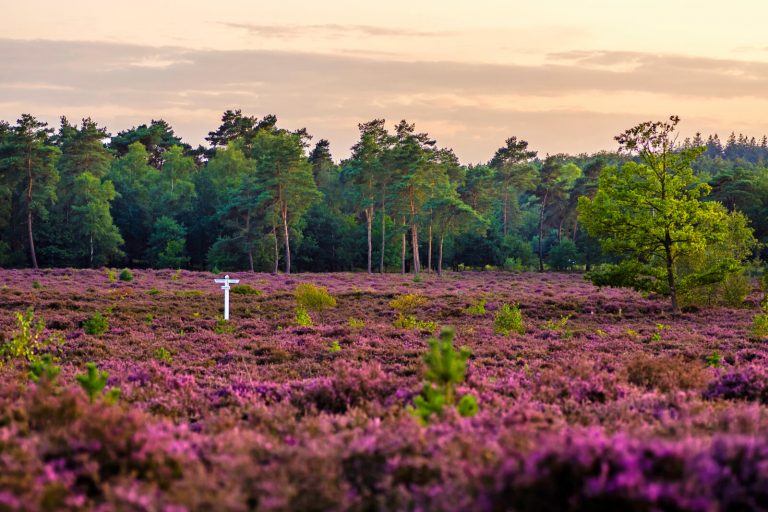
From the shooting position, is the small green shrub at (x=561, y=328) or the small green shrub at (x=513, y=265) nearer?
the small green shrub at (x=561, y=328)

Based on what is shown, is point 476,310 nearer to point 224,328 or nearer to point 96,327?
point 224,328

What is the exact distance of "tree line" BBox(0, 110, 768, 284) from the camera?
72.2 metres

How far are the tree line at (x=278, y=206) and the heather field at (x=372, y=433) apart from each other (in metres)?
57.9

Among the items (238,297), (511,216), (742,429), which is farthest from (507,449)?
(511,216)

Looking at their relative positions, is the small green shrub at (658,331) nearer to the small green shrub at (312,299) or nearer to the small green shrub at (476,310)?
the small green shrub at (476,310)

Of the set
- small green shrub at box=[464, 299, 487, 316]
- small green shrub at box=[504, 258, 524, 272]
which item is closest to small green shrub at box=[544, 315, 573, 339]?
small green shrub at box=[464, 299, 487, 316]

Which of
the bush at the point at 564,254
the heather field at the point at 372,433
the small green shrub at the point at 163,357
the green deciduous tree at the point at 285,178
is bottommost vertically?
the bush at the point at 564,254

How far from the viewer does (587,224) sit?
98.6 feet

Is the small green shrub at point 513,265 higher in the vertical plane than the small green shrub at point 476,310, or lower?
lower

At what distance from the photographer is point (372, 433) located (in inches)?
219

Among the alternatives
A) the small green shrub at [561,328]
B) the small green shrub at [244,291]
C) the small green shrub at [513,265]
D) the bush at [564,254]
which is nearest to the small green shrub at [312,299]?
the small green shrub at [244,291]

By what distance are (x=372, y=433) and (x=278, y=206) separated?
6843 cm

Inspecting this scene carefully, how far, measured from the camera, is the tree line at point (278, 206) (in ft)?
237

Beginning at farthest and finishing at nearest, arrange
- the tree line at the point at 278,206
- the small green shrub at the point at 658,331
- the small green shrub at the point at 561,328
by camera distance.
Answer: the tree line at the point at 278,206
the small green shrub at the point at 561,328
the small green shrub at the point at 658,331
